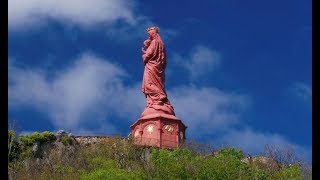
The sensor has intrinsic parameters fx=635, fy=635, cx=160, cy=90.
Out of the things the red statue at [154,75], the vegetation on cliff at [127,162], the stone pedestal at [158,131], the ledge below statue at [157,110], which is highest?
the red statue at [154,75]

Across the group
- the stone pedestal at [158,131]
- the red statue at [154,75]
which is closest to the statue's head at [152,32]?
the red statue at [154,75]

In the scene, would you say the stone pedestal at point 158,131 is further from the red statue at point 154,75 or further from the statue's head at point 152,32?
the statue's head at point 152,32

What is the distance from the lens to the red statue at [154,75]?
37041 millimetres

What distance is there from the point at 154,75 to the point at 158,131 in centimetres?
377

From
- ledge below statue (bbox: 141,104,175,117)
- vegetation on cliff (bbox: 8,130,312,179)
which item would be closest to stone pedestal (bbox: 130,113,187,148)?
ledge below statue (bbox: 141,104,175,117)

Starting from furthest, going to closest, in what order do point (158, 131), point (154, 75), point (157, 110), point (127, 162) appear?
point (154, 75)
point (157, 110)
point (158, 131)
point (127, 162)

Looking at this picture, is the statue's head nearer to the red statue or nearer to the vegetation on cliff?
the red statue

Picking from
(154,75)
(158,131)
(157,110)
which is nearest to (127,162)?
(158,131)

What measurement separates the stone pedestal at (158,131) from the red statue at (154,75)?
25.6 inches

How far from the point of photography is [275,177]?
29547 mm

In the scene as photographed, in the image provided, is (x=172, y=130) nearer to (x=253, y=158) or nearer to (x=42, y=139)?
(x=253, y=158)

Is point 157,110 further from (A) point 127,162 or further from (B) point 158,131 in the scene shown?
(A) point 127,162

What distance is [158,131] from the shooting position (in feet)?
118
